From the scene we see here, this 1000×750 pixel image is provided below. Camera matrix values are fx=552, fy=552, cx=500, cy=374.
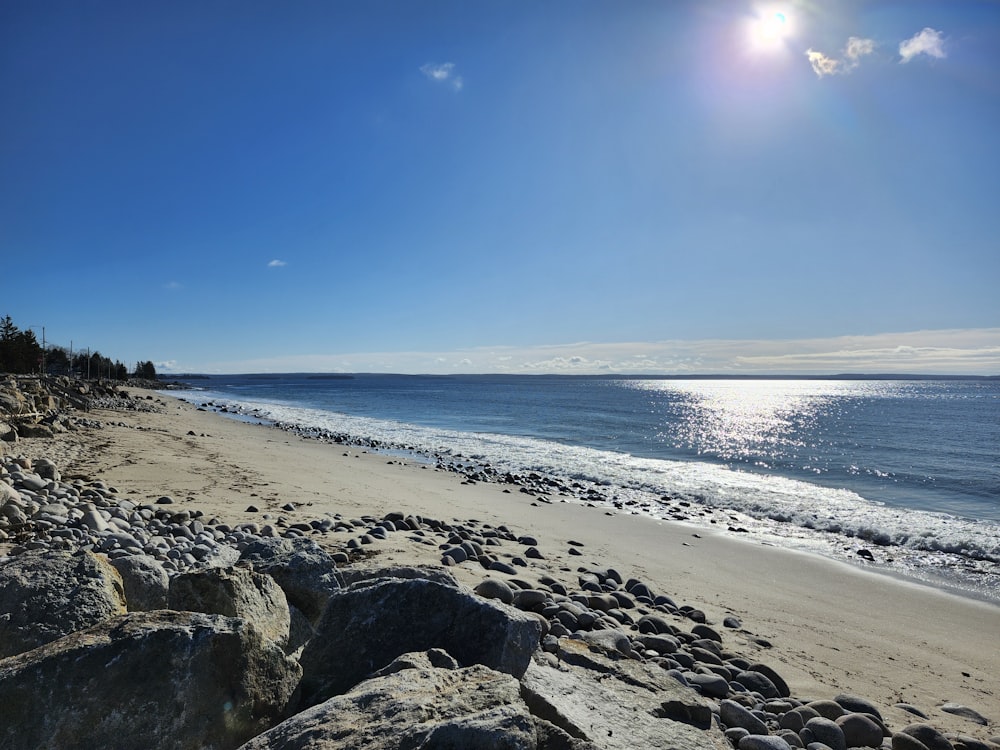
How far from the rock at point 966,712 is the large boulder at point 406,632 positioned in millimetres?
4892

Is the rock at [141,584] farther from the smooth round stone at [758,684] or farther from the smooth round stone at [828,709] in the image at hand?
the smooth round stone at [828,709]

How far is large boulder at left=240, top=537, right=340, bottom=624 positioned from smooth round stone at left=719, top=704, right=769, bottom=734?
316 cm

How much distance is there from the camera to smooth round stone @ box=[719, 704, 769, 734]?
4145mm

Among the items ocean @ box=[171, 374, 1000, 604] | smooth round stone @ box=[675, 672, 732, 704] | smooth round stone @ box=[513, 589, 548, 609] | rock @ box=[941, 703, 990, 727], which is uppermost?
smooth round stone @ box=[513, 589, 548, 609]

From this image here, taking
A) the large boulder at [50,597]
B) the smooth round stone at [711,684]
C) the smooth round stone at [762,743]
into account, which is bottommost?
the smooth round stone at [711,684]

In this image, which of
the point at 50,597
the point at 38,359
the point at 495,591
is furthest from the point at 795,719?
the point at 38,359

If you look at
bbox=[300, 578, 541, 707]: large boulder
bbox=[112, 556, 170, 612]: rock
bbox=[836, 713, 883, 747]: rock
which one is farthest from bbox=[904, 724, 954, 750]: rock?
bbox=[112, 556, 170, 612]: rock

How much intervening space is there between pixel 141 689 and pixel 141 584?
1.95 metres

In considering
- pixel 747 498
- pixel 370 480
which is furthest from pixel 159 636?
pixel 747 498

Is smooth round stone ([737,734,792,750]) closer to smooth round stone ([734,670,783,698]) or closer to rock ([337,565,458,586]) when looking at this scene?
smooth round stone ([734,670,783,698])

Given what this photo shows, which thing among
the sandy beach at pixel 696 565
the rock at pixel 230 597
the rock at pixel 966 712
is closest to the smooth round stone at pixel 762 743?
the sandy beach at pixel 696 565

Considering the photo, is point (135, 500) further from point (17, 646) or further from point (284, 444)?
point (284, 444)

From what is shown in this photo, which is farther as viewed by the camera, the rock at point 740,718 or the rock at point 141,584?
the rock at point 740,718

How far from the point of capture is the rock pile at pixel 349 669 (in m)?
2.34
